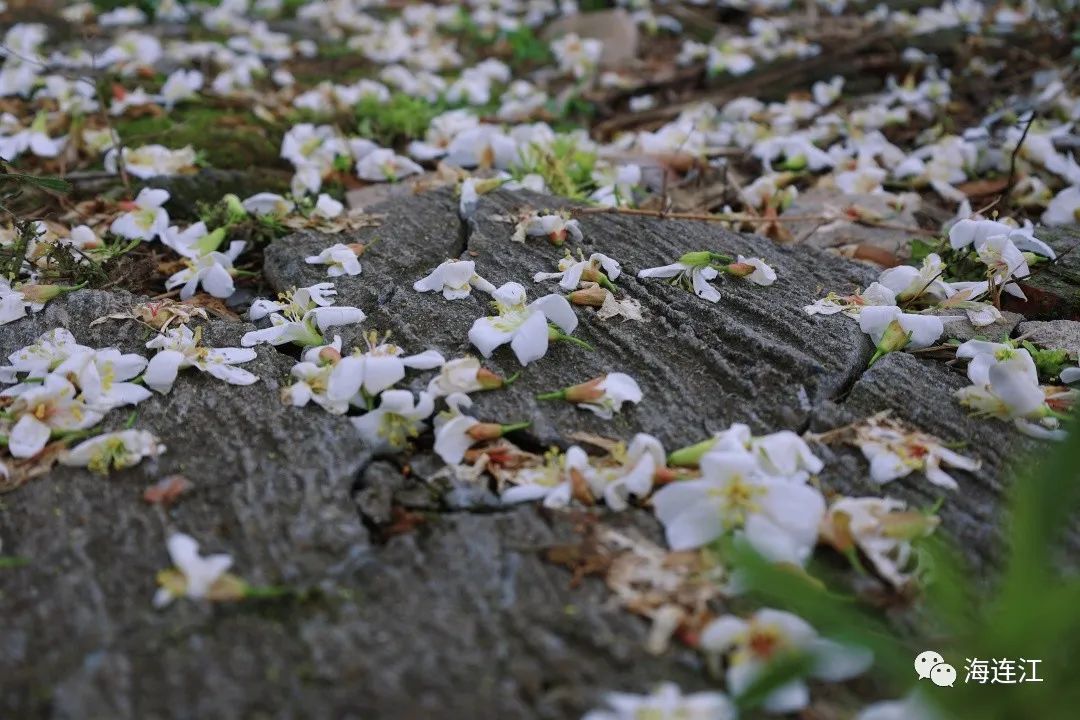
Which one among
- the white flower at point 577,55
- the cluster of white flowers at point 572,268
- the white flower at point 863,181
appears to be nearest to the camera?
the cluster of white flowers at point 572,268

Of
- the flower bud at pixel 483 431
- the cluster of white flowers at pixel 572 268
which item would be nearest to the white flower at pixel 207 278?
the cluster of white flowers at pixel 572 268

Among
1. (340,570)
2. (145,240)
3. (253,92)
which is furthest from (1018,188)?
(253,92)

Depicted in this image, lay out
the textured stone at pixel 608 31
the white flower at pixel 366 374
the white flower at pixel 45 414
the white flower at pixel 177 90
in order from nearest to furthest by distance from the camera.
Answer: the white flower at pixel 45 414
the white flower at pixel 366 374
the white flower at pixel 177 90
the textured stone at pixel 608 31

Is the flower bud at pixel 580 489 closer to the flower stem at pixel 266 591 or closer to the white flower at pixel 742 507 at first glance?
the white flower at pixel 742 507

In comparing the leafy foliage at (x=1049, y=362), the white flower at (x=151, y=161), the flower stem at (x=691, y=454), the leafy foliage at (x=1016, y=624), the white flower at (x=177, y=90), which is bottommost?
the white flower at (x=177, y=90)

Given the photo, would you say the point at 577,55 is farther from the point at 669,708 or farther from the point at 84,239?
the point at 669,708

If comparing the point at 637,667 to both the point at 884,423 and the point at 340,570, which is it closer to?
the point at 340,570

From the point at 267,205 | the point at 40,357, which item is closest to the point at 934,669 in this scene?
the point at 40,357
